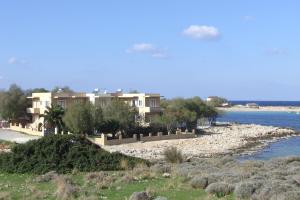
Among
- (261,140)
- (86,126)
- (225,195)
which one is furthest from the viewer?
(261,140)

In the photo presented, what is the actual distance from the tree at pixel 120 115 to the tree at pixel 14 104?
64.2 ft

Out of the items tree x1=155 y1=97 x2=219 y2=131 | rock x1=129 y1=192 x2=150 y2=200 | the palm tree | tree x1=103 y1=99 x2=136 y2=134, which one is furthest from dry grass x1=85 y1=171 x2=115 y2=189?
tree x1=155 y1=97 x2=219 y2=131

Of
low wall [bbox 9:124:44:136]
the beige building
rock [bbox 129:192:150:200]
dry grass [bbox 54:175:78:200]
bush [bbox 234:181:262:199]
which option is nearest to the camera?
rock [bbox 129:192:150:200]

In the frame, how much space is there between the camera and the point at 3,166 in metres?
27.5

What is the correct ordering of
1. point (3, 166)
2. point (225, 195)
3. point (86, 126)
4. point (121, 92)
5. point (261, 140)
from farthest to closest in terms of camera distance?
1. point (121, 92)
2. point (261, 140)
3. point (86, 126)
4. point (3, 166)
5. point (225, 195)

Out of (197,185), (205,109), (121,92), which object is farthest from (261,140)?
(197,185)

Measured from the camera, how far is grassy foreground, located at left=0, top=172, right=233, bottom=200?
1745cm

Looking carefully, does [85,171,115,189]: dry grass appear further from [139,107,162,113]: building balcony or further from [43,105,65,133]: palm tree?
[139,107,162,113]: building balcony

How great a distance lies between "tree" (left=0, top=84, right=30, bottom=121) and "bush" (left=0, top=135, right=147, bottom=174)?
54.3m

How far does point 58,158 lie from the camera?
2741 cm

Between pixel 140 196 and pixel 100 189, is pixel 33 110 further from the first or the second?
pixel 140 196

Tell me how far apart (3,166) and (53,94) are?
52.1m

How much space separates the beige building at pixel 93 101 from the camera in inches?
3078

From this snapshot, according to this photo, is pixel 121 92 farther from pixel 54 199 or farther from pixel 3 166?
pixel 54 199
